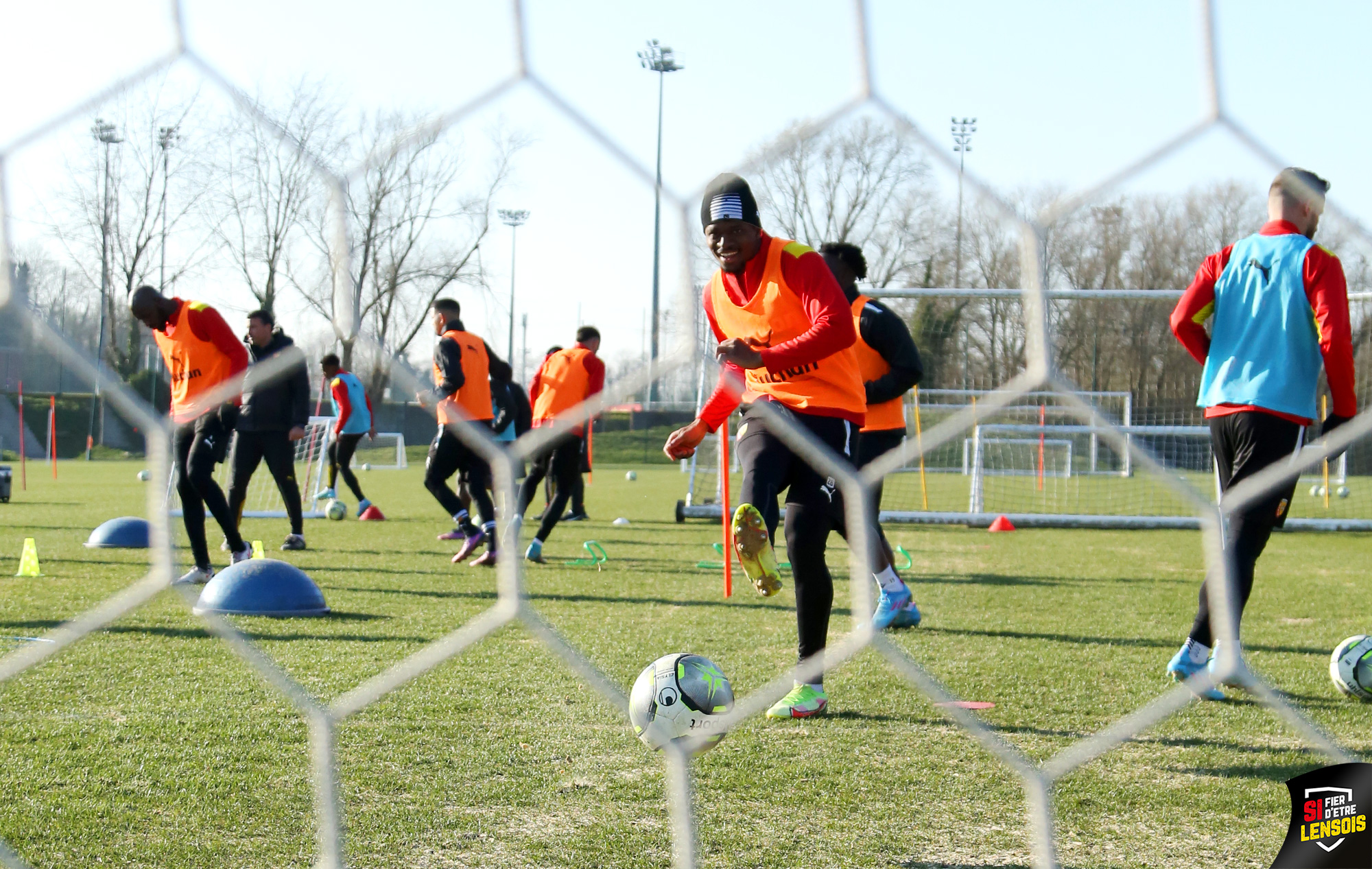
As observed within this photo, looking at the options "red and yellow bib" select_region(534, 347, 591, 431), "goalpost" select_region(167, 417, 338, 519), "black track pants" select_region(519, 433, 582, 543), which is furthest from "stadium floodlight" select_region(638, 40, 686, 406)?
"goalpost" select_region(167, 417, 338, 519)

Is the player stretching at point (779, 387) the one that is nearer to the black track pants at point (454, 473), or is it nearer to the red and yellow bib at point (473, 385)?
the red and yellow bib at point (473, 385)

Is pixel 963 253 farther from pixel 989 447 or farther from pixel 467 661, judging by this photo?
pixel 989 447

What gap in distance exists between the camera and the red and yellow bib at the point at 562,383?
5.77m

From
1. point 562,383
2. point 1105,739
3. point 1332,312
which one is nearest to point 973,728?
point 1105,739

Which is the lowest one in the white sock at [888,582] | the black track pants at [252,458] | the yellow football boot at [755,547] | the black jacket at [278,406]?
the white sock at [888,582]

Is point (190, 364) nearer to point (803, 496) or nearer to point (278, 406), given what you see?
point (803, 496)

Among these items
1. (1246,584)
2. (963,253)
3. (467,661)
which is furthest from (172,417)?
(1246,584)

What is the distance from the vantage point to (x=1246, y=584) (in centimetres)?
325

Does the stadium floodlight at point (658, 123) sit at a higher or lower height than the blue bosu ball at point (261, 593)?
higher

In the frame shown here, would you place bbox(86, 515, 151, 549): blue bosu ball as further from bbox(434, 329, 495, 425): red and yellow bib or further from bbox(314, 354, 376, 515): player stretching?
bbox(434, 329, 495, 425): red and yellow bib

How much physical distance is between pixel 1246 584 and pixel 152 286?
2863mm

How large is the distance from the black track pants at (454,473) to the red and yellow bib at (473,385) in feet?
0.87

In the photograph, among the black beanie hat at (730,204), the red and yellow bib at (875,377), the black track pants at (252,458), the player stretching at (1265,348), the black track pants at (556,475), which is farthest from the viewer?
the black track pants at (556,475)

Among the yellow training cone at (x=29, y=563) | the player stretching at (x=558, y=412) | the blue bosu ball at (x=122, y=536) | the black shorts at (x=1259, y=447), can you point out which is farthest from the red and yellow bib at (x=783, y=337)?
the blue bosu ball at (x=122, y=536)
